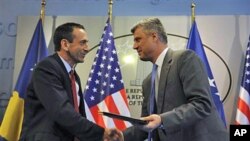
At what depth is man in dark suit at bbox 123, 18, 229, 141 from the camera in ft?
6.63

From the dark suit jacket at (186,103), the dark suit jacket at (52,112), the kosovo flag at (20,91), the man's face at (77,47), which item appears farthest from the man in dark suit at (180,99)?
the kosovo flag at (20,91)

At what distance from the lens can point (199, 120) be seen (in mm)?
2113

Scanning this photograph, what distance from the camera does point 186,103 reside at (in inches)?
84.8

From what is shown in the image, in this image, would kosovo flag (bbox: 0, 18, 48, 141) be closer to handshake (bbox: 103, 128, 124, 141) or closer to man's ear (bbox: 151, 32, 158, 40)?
handshake (bbox: 103, 128, 124, 141)

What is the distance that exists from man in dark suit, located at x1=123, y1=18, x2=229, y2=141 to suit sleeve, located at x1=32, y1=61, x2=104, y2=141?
0.36 meters

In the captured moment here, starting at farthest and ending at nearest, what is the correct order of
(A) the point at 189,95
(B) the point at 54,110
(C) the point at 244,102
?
1. (C) the point at 244,102
2. (B) the point at 54,110
3. (A) the point at 189,95

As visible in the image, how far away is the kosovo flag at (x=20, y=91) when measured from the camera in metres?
3.88

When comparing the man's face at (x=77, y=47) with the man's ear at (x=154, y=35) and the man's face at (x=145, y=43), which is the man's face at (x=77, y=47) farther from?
the man's ear at (x=154, y=35)

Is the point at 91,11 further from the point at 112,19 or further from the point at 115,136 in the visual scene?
the point at 115,136

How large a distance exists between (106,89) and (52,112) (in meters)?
1.89

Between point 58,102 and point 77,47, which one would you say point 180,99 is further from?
point 77,47

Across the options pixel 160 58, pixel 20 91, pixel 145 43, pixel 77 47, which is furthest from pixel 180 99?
pixel 20 91

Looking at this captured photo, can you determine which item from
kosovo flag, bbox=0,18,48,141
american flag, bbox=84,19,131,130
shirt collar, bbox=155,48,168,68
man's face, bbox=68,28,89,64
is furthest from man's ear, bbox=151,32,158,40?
kosovo flag, bbox=0,18,48,141

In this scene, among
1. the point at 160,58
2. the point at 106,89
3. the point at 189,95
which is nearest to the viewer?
the point at 189,95
